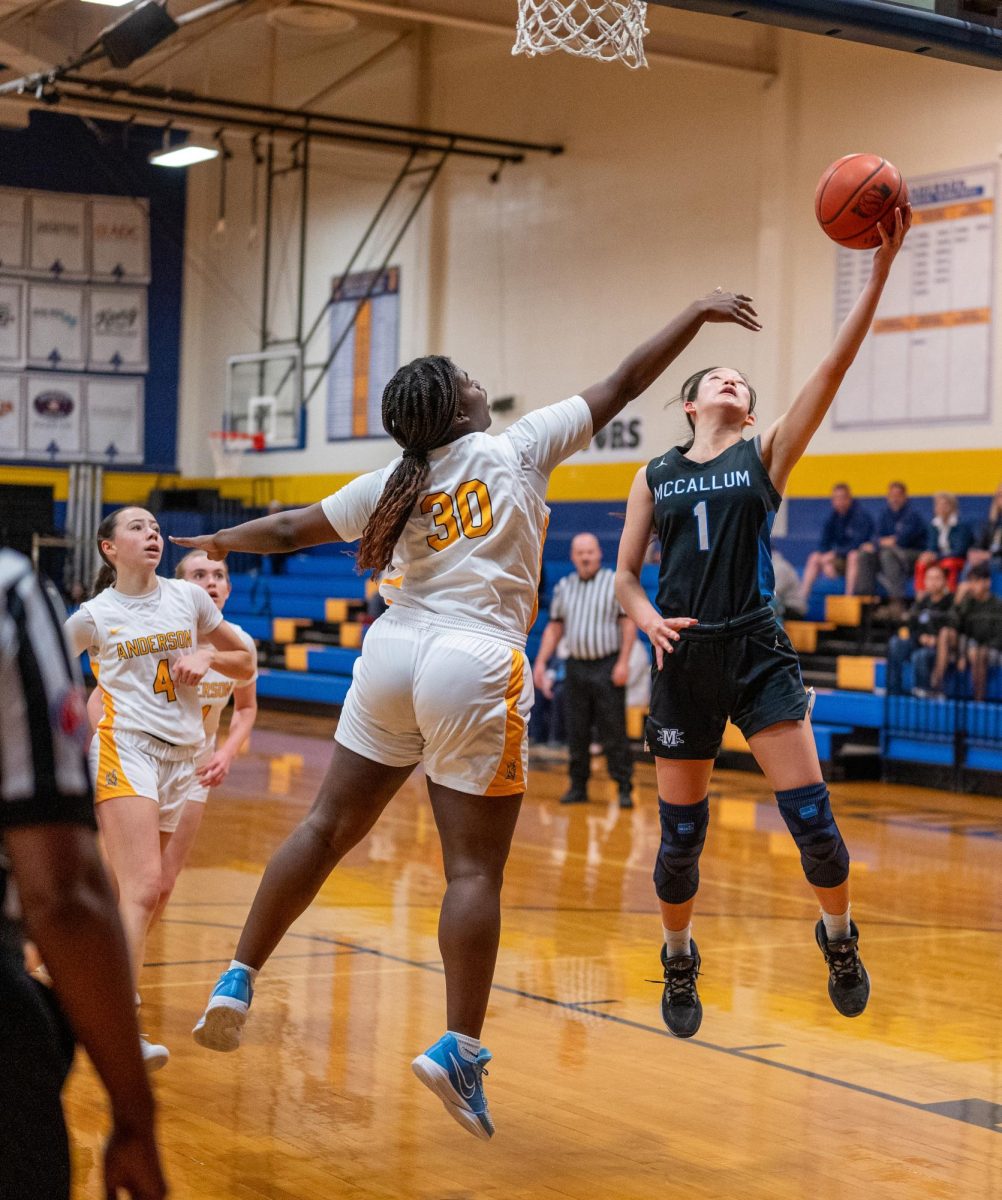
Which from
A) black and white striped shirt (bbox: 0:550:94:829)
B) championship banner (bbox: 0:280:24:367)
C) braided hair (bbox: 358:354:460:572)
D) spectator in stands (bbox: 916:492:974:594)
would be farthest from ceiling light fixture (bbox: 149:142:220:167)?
black and white striped shirt (bbox: 0:550:94:829)

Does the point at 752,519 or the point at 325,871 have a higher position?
the point at 752,519

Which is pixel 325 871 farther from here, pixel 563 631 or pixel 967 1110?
pixel 563 631

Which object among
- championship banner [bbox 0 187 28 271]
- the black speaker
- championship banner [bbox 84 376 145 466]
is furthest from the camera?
championship banner [bbox 84 376 145 466]

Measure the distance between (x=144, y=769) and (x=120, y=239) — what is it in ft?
62.6

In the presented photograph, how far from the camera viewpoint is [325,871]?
390 cm

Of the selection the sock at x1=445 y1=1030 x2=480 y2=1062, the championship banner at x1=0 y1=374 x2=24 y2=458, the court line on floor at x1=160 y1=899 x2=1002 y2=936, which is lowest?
the court line on floor at x1=160 y1=899 x2=1002 y2=936

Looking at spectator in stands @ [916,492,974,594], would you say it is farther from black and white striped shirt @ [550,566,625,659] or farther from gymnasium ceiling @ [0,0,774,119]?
gymnasium ceiling @ [0,0,774,119]

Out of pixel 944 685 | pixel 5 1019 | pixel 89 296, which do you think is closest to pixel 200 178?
pixel 89 296

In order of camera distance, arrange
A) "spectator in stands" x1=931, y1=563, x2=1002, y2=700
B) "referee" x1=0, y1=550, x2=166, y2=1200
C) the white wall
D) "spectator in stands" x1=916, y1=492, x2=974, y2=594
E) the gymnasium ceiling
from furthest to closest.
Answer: the gymnasium ceiling → the white wall → "spectator in stands" x1=916, y1=492, x2=974, y2=594 → "spectator in stands" x1=931, y1=563, x2=1002, y2=700 → "referee" x1=0, y1=550, x2=166, y2=1200

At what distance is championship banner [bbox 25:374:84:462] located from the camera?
22469mm

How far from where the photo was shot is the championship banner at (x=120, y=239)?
22516mm

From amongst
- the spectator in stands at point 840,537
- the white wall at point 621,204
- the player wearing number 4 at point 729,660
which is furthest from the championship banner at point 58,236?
the player wearing number 4 at point 729,660

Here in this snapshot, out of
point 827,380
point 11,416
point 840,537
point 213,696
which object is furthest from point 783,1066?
point 11,416

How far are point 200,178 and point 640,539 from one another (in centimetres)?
1962
